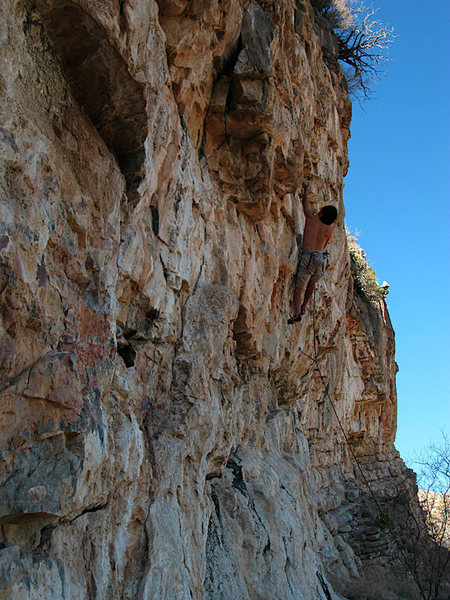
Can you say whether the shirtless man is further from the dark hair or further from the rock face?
the rock face

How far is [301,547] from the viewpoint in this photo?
6.75m

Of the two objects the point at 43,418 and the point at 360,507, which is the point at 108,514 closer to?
the point at 43,418

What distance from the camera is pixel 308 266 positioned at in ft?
27.7

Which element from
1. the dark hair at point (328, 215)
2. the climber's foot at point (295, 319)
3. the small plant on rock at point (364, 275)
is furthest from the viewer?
the small plant on rock at point (364, 275)

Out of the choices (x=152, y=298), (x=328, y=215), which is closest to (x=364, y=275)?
(x=328, y=215)

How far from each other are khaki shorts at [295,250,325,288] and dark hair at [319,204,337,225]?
635mm

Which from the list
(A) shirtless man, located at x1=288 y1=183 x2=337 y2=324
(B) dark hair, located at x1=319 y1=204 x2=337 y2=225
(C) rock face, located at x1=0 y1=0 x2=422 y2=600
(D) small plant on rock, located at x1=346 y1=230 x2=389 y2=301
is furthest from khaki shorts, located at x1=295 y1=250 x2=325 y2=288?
(D) small plant on rock, located at x1=346 y1=230 x2=389 y2=301

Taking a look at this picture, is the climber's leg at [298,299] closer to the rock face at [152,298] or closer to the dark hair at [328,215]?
the rock face at [152,298]

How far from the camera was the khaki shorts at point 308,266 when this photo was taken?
841 cm

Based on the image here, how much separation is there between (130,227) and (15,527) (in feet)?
7.01

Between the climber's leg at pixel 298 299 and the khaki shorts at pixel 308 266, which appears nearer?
the khaki shorts at pixel 308 266

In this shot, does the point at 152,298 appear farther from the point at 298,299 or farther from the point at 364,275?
the point at 364,275

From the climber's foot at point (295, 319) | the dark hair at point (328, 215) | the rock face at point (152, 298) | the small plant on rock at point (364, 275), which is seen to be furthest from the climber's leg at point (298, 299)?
the small plant on rock at point (364, 275)

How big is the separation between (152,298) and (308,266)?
4440mm
